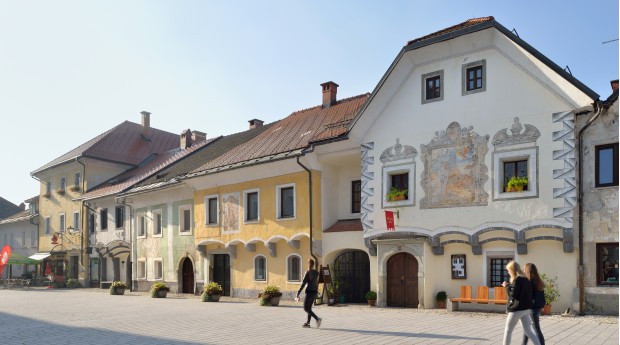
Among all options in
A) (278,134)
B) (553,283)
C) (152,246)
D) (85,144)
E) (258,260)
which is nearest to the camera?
(553,283)

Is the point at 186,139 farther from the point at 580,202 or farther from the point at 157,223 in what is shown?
the point at 580,202

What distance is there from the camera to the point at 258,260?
83.0ft

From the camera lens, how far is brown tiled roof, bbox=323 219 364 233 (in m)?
21.3

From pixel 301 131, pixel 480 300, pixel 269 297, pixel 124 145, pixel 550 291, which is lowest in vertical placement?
pixel 269 297

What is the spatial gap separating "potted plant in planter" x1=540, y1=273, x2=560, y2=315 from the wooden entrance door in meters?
15.5

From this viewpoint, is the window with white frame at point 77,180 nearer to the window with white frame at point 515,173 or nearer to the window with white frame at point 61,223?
the window with white frame at point 61,223

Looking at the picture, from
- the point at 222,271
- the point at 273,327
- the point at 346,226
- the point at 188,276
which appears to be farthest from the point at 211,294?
the point at 273,327

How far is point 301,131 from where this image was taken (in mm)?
25828

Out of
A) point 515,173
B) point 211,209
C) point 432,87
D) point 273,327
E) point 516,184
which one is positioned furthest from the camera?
point 211,209

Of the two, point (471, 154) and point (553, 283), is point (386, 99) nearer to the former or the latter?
point (471, 154)

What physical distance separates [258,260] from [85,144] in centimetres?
2377

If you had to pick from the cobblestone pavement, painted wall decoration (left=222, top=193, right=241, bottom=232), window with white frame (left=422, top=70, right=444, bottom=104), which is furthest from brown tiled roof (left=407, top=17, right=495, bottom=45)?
painted wall decoration (left=222, top=193, right=241, bottom=232)

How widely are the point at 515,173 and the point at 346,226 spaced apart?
22.5ft

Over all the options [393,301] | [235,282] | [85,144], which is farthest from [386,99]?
[85,144]
